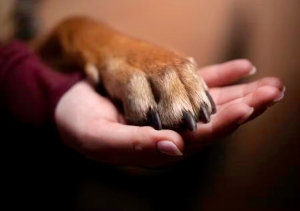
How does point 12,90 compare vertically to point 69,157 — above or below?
above

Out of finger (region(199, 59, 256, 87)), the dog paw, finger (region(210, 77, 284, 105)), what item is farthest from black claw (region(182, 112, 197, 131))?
finger (region(199, 59, 256, 87))

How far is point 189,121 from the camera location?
0.73 meters

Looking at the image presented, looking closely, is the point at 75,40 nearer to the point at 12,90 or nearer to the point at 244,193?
the point at 12,90

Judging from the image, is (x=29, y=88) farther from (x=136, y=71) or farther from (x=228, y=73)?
(x=228, y=73)

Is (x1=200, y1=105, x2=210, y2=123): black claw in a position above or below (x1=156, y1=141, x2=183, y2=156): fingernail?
above

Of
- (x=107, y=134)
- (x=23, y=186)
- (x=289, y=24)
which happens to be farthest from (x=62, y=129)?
(x=289, y=24)

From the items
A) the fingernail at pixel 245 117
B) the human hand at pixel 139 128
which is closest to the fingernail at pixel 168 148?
the human hand at pixel 139 128

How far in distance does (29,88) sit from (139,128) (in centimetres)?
38

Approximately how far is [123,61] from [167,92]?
18 cm

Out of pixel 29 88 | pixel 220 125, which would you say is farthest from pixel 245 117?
pixel 29 88

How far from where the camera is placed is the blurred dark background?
2.95ft

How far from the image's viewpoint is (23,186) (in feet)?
3.61

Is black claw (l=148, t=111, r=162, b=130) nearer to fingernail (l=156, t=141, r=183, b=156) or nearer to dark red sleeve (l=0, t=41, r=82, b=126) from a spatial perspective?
fingernail (l=156, t=141, r=183, b=156)

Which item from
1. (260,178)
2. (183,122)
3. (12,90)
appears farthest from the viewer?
(12,90)
